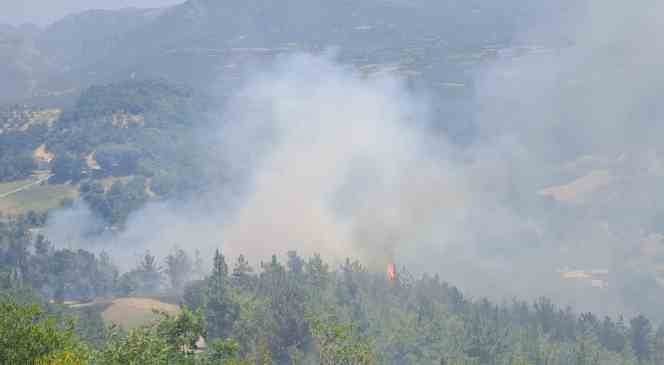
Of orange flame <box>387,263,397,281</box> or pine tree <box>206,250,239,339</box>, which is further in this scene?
orange flame <box>387,263,397,281</box>

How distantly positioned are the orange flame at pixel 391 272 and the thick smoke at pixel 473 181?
11.1ft

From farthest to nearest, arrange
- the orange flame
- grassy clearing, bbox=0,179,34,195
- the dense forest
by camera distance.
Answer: grassy clearing, bbox=0,179,34,195
the orange flame
the dense forest

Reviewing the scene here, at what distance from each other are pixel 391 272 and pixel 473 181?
150 feet

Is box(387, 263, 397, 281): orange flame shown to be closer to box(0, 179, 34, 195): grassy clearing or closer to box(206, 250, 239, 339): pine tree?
box(206, 250, 239, 339): pine tree

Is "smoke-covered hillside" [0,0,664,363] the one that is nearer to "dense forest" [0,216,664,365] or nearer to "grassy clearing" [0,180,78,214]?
"grassy clearing" [0,180,78,214]

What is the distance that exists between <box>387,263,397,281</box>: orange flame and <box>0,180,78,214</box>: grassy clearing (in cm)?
6074

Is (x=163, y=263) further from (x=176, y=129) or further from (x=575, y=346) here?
(x=176, y=129)

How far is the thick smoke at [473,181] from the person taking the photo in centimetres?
11094

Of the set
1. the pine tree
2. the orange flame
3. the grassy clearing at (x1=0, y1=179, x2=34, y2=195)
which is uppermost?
the pine tree

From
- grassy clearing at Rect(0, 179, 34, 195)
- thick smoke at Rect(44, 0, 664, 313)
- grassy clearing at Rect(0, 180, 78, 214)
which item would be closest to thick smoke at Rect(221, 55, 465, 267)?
thick smoke at Rect(44, 0, 664, 313)

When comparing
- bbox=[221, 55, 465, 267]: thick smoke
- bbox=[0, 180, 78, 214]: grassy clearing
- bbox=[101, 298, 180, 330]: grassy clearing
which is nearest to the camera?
bbox=[101, 298, 180, 330]: grassy clearing

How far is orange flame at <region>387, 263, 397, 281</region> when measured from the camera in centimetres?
9364

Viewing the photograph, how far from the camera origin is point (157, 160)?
169 m

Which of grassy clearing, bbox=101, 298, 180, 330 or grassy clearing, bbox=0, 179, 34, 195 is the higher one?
grassy clearing, bbox=0, 179, 34, 195
